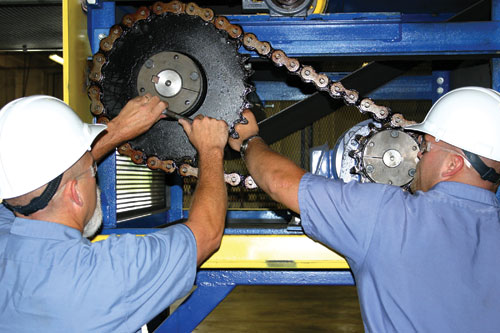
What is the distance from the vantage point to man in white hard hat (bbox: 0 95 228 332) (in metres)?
1.25

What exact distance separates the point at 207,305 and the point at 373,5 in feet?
6.91

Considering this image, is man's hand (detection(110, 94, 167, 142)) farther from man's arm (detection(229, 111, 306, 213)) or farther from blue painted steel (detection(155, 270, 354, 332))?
blue painted steel (detection(155, 270, 354, 332))

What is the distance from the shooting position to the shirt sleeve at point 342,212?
1473 millimetres

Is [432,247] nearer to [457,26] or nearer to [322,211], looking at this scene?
[322,211]

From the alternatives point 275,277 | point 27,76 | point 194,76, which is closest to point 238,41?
point 194,76

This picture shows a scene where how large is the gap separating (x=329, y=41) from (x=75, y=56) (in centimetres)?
119

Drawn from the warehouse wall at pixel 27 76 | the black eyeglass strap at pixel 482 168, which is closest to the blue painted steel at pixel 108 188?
the black eyeglass strap at pixel 482 168

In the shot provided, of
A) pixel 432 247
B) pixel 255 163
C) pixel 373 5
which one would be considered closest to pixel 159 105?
pixel 255 163

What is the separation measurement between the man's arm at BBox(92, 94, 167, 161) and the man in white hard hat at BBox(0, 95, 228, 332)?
0.44m

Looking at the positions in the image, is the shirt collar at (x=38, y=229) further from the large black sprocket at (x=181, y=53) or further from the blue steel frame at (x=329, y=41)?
the large black sprocket at (x=181, y=53)

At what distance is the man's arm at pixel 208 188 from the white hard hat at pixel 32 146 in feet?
1.54

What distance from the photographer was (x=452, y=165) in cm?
159

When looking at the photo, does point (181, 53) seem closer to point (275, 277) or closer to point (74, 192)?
point (74, 192)

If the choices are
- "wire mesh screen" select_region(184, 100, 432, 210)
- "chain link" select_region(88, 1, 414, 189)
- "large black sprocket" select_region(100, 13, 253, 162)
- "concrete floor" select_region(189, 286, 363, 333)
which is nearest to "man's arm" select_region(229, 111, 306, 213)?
"large black sprocket" select_region(100, 13, 253, 162)
